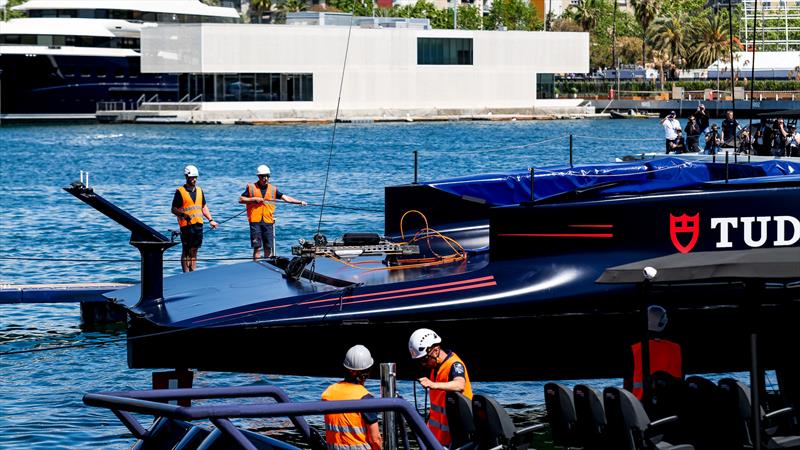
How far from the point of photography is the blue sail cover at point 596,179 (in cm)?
1628

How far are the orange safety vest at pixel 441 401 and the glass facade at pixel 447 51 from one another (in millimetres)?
98490

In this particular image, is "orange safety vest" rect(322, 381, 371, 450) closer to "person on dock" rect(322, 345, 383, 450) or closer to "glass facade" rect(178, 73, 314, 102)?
"person on dock" rect(322, 345, 383, 450)

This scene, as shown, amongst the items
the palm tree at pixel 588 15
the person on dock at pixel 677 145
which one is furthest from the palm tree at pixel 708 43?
the person on dock at pixel 677 145

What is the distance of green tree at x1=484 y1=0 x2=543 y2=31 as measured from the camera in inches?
5999

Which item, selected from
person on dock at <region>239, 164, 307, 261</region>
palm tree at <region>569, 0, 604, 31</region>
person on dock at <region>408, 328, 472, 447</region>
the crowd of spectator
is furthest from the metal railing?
palm tree at <region>569, 0, 604, 31</region>

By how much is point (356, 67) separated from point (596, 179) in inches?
3585

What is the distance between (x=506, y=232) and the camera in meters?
14.5

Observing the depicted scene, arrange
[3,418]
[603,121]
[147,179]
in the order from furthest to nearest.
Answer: [603,121], [147,179], [3,418]

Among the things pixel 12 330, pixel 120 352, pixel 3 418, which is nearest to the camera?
pixel 3 418

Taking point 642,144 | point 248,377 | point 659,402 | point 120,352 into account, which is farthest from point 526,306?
point 642,144

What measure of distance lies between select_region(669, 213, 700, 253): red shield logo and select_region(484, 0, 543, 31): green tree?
451 ft

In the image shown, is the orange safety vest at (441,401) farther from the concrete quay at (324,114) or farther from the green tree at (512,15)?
the green tree at (512,15)

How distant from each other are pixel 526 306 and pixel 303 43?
3562 inches

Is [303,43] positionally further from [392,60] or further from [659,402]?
[659,402]
